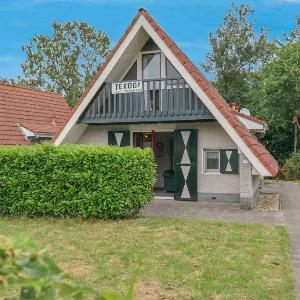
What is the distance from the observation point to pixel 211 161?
599 inches

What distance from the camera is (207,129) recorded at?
15.0m

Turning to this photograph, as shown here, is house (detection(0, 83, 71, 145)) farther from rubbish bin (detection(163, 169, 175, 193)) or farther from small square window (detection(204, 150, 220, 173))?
small square window (detection(204, 150, 220, 173))

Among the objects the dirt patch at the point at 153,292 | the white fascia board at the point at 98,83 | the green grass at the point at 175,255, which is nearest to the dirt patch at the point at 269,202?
the green grass at the point at 175,255

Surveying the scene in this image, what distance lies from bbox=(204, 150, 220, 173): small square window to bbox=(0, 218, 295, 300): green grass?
4.28 m

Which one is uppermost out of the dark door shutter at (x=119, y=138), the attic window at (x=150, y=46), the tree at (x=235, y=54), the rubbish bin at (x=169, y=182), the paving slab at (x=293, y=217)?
the tree at (x=235, y=54)

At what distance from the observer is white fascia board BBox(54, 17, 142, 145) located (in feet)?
47.3

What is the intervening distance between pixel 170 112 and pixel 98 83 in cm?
256

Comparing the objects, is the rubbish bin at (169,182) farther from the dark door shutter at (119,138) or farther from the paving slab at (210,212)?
the paving slab at (210,212)

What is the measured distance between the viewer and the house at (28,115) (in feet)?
65.5

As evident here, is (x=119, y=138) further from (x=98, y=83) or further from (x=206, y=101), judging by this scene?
(x=206, y=101)

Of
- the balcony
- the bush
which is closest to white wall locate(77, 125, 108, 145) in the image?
the balcony

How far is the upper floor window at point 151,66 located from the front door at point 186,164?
2.13m

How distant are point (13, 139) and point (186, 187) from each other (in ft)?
27.8

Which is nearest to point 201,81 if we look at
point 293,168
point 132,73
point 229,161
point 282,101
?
point 229,161
